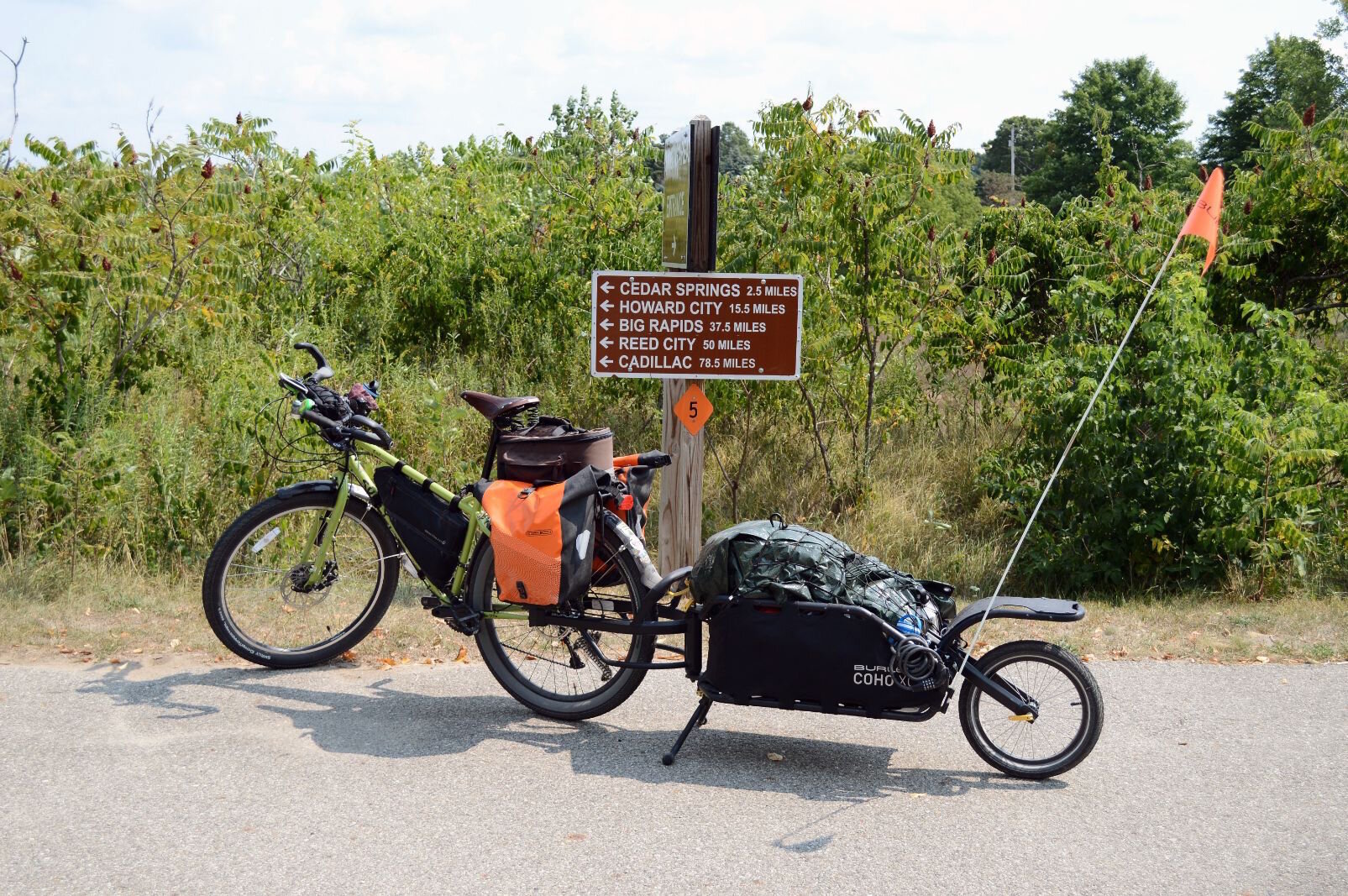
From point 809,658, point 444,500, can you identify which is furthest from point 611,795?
point 444,500

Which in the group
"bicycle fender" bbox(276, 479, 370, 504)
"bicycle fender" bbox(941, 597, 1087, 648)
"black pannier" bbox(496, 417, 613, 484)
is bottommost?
"bicycle fender" bbox(941, 597, 1087, 648)

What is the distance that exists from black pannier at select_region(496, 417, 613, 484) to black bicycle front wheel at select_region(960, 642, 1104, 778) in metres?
1.80

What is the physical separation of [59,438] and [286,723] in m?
3.87

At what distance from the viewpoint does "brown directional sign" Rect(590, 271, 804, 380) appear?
6695 mm

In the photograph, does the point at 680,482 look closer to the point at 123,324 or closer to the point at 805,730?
the point at 805,730

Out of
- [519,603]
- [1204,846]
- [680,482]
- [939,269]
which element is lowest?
[1204,846]

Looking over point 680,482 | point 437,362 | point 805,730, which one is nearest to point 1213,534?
point 680,482

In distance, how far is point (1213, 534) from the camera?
8055 mm

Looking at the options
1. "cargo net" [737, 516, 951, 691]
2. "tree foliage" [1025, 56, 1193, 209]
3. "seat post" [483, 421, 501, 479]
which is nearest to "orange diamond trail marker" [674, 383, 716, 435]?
"seat post" [483, 421, 501, 479]

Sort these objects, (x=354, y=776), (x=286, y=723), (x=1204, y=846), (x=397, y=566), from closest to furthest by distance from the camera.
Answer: (x=1204, y=846)
(x=354, y=776)
(x=286, y=723)
(x=397, y=566)

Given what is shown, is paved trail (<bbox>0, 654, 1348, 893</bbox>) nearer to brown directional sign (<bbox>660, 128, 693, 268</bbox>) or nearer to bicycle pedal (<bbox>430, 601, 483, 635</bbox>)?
bicycle pedal (<bbox>430, 601, 483, 635</bbox>)

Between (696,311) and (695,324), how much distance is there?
0.24ft

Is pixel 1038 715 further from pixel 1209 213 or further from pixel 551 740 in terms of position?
pixel 1209 213

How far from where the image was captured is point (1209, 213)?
5426 mm
